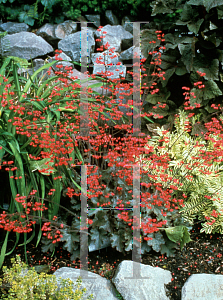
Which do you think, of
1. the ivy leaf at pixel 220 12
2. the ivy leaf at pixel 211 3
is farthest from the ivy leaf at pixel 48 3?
the ivy leaf at pixel 220 12

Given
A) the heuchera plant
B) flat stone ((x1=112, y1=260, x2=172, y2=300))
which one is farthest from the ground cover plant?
flat stone ((x1=112, y1=260, x2=172, y2=300))

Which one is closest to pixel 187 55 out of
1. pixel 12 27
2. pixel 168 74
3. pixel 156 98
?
pixel 168 74

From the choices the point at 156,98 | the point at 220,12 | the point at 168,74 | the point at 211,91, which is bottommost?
the point at 156,98

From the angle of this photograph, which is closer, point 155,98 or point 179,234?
point 179,234

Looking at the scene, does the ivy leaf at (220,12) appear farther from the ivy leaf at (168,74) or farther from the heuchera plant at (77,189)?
the heuchera plant at (77,189)

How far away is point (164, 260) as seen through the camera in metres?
2.46

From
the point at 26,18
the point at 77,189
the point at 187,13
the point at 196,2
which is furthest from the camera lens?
the point at 26,18

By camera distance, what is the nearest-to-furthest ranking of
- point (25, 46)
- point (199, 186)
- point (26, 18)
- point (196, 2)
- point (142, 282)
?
point (142, 282) < point (199, 186) < point (196, 2) < point (25, 46) < point (26, 18)

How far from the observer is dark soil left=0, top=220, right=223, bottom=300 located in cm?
237

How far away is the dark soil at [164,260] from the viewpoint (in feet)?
7.76

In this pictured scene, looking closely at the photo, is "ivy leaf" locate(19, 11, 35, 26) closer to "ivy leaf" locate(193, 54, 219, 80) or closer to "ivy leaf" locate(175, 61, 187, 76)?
"ivy leaf" locate(175, 61, 187, 76)

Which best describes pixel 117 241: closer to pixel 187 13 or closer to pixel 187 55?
pixel 187 55

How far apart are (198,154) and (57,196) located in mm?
1402

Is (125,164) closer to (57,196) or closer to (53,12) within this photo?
(57,196)
